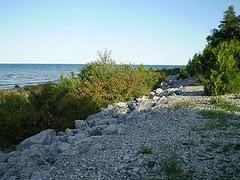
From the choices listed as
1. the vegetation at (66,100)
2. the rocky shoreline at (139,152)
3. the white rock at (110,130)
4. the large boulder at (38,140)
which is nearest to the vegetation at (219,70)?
the vegetation at (66,100)

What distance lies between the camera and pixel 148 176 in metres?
8.15

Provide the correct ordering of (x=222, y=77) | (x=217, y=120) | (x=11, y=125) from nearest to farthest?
(x=217, y=120) → (x=11, y=125) → (x=222, y=77)

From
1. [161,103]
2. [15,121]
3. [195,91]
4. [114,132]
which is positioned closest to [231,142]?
[114,132]

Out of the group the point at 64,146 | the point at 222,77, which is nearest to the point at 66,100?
the point at 64,146

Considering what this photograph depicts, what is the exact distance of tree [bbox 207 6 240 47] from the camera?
3631 centimetres

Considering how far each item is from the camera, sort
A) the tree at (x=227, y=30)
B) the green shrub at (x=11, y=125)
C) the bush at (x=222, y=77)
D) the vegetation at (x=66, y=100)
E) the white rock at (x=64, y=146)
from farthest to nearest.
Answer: the tree at (x=227, y=30) → the bush at (x=222, y=77) → the vegetation at (x=66, y=100) → the green shrub at (x=11, y=125) → the white rock at (x=64, y=146)

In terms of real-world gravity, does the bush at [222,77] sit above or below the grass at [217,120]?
above

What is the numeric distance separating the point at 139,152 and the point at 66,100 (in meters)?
8.43

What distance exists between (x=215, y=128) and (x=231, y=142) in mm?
1315

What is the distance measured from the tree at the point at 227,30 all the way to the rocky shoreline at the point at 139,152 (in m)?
24.2

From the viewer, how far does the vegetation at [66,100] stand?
15.7 meters

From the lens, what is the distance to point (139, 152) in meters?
9.34

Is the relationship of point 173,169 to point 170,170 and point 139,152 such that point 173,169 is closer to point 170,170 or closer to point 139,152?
point 170,170

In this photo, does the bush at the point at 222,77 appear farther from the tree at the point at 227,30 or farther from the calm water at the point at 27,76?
the tree at the point at 227,30
